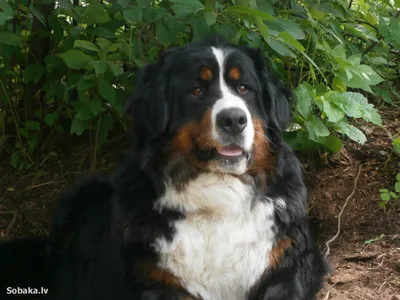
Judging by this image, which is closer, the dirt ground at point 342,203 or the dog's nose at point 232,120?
the dog's nose at point 232,120

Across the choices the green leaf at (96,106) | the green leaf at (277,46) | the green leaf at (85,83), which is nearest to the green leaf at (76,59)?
the green leaf at (85,83)

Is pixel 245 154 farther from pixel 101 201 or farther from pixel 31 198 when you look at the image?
pixel 31 198

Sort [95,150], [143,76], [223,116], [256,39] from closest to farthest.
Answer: [223,116]
[143,76]
[256,39]
[95,150]

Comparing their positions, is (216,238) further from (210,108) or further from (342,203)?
(342,203)

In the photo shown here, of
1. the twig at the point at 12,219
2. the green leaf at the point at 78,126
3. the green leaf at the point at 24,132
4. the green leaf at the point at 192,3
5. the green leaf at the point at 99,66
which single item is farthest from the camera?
the green leaf at the point at 24,132

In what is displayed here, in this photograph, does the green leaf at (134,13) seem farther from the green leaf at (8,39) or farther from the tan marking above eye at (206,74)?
the green leaf at (8,39)

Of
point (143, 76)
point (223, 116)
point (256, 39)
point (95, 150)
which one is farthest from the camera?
point (95, 150)

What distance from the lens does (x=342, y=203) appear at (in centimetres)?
446

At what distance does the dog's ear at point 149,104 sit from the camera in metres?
3.04

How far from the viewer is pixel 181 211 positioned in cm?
304

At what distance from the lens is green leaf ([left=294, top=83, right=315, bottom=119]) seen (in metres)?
3.74

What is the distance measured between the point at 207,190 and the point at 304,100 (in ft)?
3.31

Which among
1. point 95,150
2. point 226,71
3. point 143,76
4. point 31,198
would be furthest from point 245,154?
point 31,198

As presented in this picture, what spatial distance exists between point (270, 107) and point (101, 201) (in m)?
1.10
